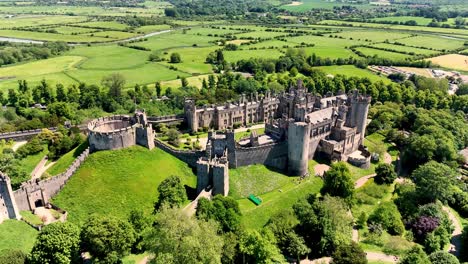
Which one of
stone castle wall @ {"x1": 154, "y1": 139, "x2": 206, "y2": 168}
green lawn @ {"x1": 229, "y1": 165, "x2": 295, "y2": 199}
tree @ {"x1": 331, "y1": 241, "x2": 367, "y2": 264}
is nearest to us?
tree @ {"x1": 331, "y1": 241, "x2": 367, "y2": 264}

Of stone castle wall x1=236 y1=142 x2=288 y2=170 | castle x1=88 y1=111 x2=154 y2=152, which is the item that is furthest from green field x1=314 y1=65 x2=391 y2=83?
castle x1=88 y1=111 x2=154 y2=152

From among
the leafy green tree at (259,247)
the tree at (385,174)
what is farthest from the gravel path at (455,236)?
the leafy green tree at (259,247)

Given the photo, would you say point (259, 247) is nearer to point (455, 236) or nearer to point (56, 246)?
point (56, 246)

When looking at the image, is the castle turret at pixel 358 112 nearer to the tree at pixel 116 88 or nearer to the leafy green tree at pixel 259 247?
the leafy green tree at pixel 259 247

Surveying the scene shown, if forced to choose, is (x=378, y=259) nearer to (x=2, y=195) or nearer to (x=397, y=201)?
(x=397, y=201)

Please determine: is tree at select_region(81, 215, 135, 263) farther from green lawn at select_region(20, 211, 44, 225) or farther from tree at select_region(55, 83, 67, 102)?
tree at select_region(55, 83, 67, 102)

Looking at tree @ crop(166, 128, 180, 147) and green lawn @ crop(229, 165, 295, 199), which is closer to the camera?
green lawn @ crop(229, 165, 295, 199)
